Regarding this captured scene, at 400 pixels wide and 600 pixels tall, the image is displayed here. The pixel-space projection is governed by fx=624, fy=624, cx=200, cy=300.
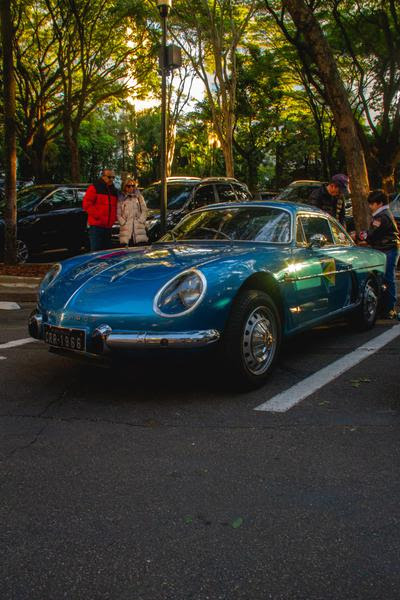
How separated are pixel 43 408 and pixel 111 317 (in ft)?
2.47

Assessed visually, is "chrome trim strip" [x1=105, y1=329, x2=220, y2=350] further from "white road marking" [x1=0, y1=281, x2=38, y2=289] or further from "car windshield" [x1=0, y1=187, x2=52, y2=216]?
"car windshield" [x1=0, y1=187, x2=52, y2=216]

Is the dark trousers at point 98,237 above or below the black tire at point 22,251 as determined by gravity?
above

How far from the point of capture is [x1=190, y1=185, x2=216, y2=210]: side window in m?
13.4

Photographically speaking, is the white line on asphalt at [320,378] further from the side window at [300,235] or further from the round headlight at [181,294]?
the side window at [300,235]

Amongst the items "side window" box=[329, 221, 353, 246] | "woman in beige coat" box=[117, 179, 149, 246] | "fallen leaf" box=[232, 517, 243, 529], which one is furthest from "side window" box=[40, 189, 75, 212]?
"fallen leaf" box=[232, 517, 243, 529]

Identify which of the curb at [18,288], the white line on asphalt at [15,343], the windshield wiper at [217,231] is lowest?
the white line on asphalt at [15,343]

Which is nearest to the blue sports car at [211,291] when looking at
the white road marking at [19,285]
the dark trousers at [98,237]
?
the dark trousers at [98,237]

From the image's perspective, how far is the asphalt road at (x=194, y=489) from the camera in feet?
7.25

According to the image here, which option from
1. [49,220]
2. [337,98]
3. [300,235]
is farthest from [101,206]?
[300,235]

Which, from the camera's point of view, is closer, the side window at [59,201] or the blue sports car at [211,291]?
the blue sports car at [211,291]

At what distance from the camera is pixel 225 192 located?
540 inches

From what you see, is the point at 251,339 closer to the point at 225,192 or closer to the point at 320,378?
the point at 320,378

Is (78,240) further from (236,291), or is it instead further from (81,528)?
(81,528)

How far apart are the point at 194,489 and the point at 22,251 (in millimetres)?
10035
